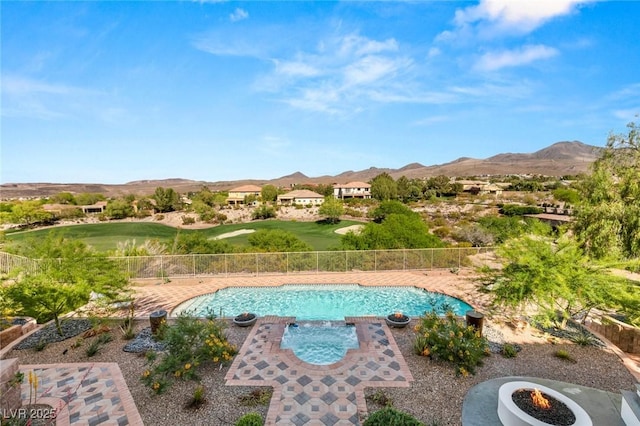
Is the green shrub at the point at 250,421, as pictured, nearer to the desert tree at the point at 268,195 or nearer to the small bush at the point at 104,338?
the small bush at the point at 104,338

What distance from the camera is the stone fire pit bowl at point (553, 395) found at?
5.74 metres

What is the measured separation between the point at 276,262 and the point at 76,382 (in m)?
9.96

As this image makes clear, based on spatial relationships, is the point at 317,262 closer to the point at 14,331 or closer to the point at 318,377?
the point at 318,377

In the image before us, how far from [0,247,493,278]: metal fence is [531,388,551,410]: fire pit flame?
10936 millimetres

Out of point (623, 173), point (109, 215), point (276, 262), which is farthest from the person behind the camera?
point (109, 215)

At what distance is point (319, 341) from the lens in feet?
30.8

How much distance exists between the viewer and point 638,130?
13875 millimetres

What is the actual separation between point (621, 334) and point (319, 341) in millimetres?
8906

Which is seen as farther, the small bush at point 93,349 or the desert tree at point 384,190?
the desert tree at point 384,190

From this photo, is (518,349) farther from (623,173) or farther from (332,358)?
(623,173)

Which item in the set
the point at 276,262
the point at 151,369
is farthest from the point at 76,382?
the point at 276,262

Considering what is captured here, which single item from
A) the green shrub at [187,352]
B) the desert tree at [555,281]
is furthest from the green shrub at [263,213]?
the desert tree at [555,281]

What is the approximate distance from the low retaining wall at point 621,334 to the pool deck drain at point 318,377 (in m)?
6.54

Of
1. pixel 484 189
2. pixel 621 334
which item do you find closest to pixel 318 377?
pixel 621 334
